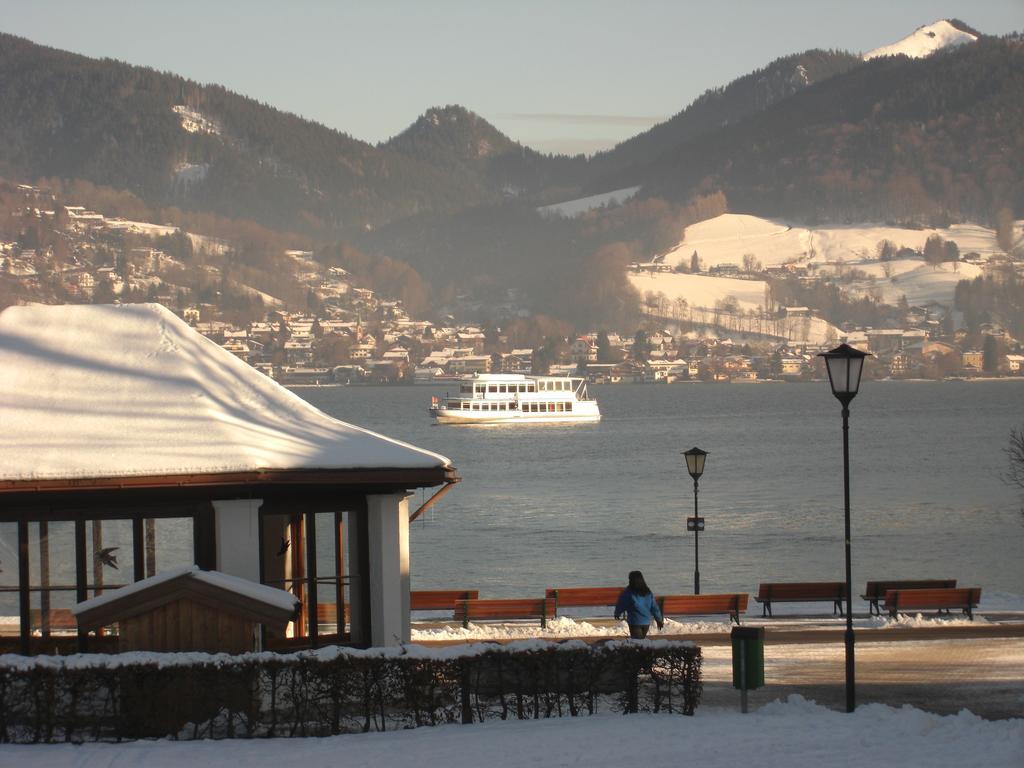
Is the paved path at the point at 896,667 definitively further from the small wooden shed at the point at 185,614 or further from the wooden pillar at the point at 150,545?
the wooden pillar at the point at 150,545

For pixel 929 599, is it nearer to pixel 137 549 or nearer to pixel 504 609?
pixel 504 609

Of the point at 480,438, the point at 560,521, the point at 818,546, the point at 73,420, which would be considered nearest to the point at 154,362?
the point at 73,420

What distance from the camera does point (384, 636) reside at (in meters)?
16.3

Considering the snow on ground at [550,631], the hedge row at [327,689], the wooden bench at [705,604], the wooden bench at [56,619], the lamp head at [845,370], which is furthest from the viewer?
the wooden bench at [705,604]

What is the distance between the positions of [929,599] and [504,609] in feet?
19.9

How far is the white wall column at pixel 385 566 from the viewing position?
1625cm

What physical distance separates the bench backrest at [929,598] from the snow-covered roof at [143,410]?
8779 mm

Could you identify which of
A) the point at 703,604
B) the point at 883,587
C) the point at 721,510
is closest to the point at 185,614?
the point at 703,604

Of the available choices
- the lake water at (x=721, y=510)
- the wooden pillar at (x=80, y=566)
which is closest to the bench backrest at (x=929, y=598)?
the wooden pillar at (x=80, y=566)

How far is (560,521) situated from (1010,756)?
50.4m

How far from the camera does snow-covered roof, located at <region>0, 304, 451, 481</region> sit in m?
15.1

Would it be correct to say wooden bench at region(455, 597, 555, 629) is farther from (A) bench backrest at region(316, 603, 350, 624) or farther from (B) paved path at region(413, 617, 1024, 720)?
(A) bench backrest at region(316, 603, 350, 624)

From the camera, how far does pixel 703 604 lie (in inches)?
897

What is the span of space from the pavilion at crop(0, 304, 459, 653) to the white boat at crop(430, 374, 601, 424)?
128m
